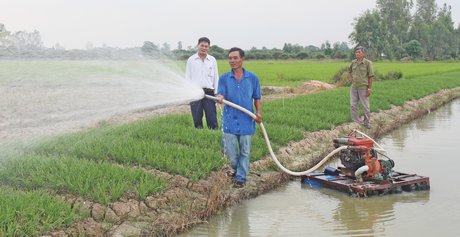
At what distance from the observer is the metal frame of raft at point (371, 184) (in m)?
6.00

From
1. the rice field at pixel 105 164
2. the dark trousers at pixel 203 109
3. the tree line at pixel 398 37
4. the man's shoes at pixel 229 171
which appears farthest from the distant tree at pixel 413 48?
the man's shoes at pixel 229 171

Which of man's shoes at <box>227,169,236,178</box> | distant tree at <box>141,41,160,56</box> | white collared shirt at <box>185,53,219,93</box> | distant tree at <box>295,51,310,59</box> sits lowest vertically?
man's shoes at <box>227,169,236,178</box>

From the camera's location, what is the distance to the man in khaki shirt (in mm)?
10047

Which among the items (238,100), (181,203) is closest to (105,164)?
(181,203)

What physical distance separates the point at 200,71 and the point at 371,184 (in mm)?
2951

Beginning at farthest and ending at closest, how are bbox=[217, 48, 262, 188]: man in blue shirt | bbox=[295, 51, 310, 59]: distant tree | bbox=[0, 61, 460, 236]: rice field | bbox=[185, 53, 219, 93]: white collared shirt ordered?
bbox=[295, 51, 310, 59]: distant tree < bbox=[185, 53, 219, 93]: white collared shirt < bbox=[217, 48, 262, 188]: man in blue shirt < bbox=[0, 61, 460, 236]: rice field

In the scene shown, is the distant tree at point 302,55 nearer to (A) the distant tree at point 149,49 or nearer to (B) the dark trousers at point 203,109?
(B) the dark trousers at point 203,109

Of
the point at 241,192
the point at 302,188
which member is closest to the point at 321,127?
the point at 302,188

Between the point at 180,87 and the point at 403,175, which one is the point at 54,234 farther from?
the point at 403,175

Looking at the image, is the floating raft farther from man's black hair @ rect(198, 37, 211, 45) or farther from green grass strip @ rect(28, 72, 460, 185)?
man's black hair @ rect(198, 37, 211, 45)

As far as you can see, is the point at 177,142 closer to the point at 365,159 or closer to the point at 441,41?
the point at 365,159

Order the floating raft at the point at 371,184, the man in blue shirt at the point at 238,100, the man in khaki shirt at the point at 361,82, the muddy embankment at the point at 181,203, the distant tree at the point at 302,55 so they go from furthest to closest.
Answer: the distant tree at the point at 302,55 < the man in khaki shirt at the point at 361,82 < the floating raft at the point at 371,184 < the man in blue shirt at the point at 238,100 < the muddy embankment at the point at 181,203

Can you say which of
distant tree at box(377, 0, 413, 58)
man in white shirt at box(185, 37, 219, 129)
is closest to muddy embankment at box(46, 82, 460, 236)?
man in white shirt at box(185, 37, 219, 129)

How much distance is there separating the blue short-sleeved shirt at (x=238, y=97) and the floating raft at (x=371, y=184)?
1304 millimetres
